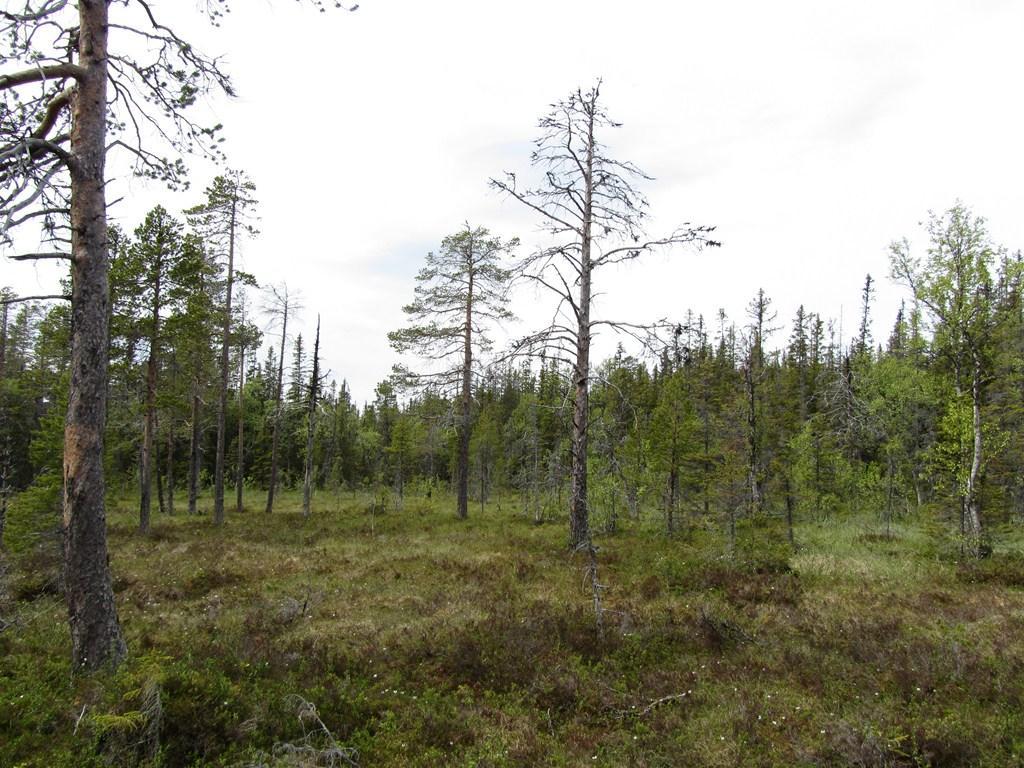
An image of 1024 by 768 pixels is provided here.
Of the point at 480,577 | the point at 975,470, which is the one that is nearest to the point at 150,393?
the point at 480,577

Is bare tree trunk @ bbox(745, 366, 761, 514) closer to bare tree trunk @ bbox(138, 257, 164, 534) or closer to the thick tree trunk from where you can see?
the thick tree trunk

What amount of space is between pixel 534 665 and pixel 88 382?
267 inches

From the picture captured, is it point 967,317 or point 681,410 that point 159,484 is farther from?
point 967,317

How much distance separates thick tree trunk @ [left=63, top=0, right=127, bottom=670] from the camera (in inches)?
218

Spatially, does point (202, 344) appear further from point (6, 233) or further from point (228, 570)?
point (6, 233)

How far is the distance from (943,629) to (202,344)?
24.4 metres

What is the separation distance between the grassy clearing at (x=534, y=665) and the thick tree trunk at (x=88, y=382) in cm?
60

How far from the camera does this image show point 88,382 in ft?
18.5

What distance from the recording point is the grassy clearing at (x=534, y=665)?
5152 mm

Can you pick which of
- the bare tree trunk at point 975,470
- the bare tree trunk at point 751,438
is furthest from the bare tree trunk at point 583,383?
the bare tree trunk at point 975,470

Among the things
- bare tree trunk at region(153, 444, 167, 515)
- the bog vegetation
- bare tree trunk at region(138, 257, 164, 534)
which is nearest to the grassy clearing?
the bog vegetation

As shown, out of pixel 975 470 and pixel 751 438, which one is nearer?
pixel 975 470

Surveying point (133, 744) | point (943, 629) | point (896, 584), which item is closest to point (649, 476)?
point (896, 584)

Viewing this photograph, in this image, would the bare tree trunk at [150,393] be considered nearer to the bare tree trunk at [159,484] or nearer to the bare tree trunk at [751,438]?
the bare tree trunk at [159,484]
